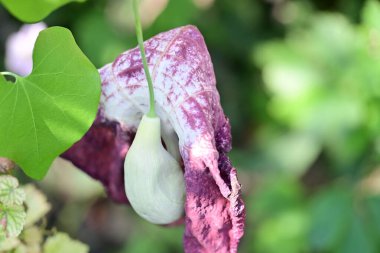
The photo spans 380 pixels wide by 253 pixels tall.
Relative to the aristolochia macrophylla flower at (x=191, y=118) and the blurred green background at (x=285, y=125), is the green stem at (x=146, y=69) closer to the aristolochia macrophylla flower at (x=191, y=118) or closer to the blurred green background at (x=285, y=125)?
the aristolochia macrophylla flower at (x=191, y=118)

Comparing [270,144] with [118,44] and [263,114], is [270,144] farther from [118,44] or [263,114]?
[118,44]

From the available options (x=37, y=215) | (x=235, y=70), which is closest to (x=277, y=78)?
(x=235, y=70)

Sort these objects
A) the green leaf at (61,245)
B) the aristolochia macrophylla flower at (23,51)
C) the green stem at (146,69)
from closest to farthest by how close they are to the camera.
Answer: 1. the green stem at (146,69)
2. the green leaf at (61,245)
3. the aristolochia macrophylla flower at (23,51)

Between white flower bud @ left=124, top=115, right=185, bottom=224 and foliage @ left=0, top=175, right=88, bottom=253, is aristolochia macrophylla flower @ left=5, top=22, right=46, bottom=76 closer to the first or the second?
foliage @ left=0, top=175, right=88, bottom=253

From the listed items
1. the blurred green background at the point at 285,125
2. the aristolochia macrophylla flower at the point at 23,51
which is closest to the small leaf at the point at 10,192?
the aristolochia macrophylla flower at the point at 23,51

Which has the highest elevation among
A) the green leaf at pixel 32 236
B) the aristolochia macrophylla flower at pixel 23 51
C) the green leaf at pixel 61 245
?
the aristolochia macrophylla flower at pixel 23 51

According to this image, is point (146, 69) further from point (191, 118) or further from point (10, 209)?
point (10, 209)

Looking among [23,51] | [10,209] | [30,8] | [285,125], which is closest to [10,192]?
[10,209]
